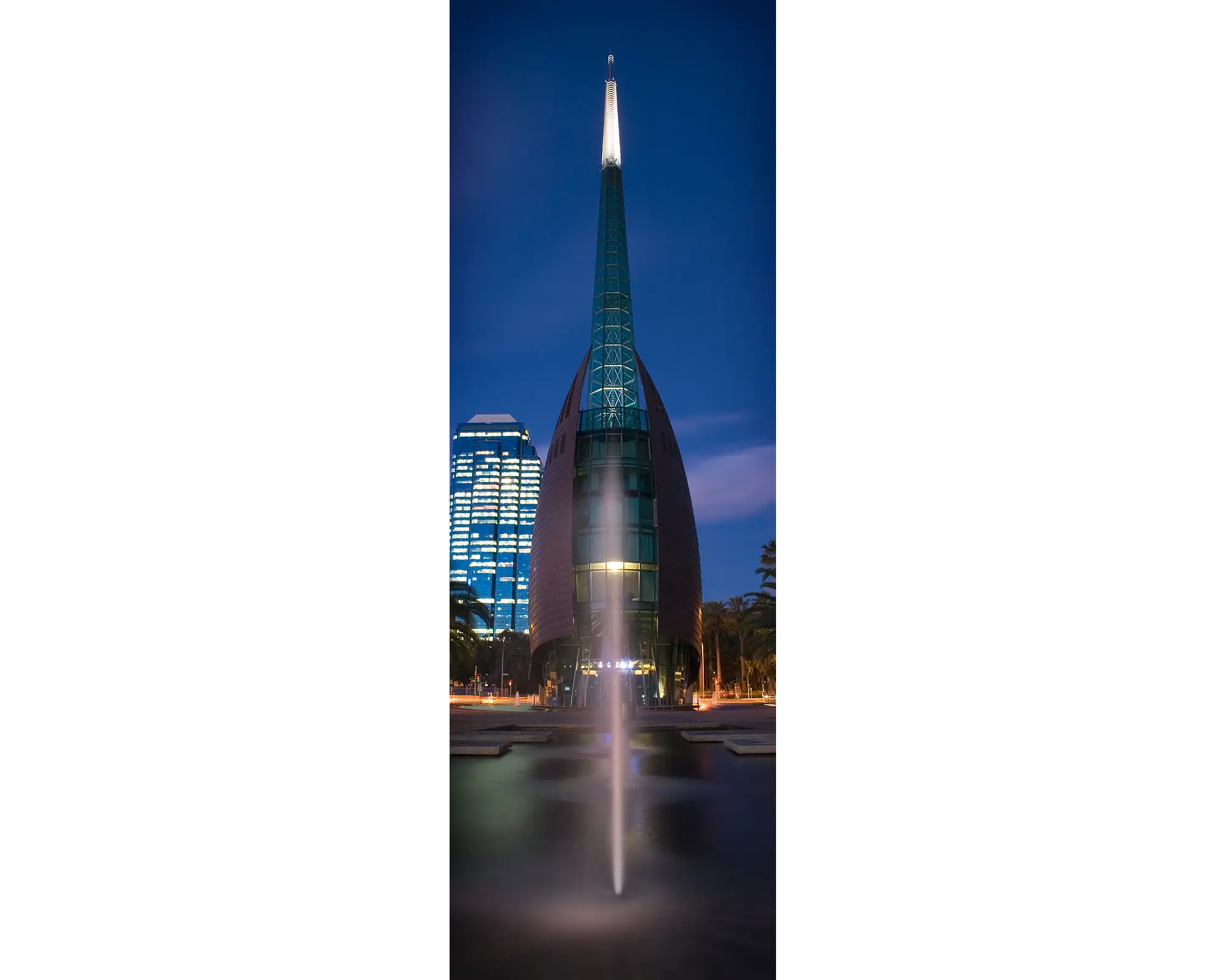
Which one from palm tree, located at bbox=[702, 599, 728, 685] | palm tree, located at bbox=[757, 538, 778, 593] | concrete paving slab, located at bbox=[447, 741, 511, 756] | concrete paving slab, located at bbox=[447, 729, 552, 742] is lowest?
concrete paving slab, located at bbox=[447, 741, 511, 756]

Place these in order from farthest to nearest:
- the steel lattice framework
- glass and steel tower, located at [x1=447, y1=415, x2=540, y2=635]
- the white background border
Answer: the steel lattice framework, glass and steel tower, located at [x1=447, y1=415, x2=540, y2=635], the white background border

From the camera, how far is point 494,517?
143 inches

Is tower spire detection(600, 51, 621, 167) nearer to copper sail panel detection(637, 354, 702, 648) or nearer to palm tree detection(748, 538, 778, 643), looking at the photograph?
copper sail panel detection(637, 354, 702, 648)

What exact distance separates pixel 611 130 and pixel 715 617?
204 cm

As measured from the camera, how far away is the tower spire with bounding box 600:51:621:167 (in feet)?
12.9

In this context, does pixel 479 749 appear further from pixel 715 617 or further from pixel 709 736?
pixel 715 617

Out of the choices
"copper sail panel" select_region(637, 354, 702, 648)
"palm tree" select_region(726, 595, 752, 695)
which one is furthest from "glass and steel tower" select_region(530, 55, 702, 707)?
"palm tree" select_region(726, 595, 752, 695)

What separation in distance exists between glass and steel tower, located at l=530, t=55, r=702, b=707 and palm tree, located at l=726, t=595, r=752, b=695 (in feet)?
0.41
